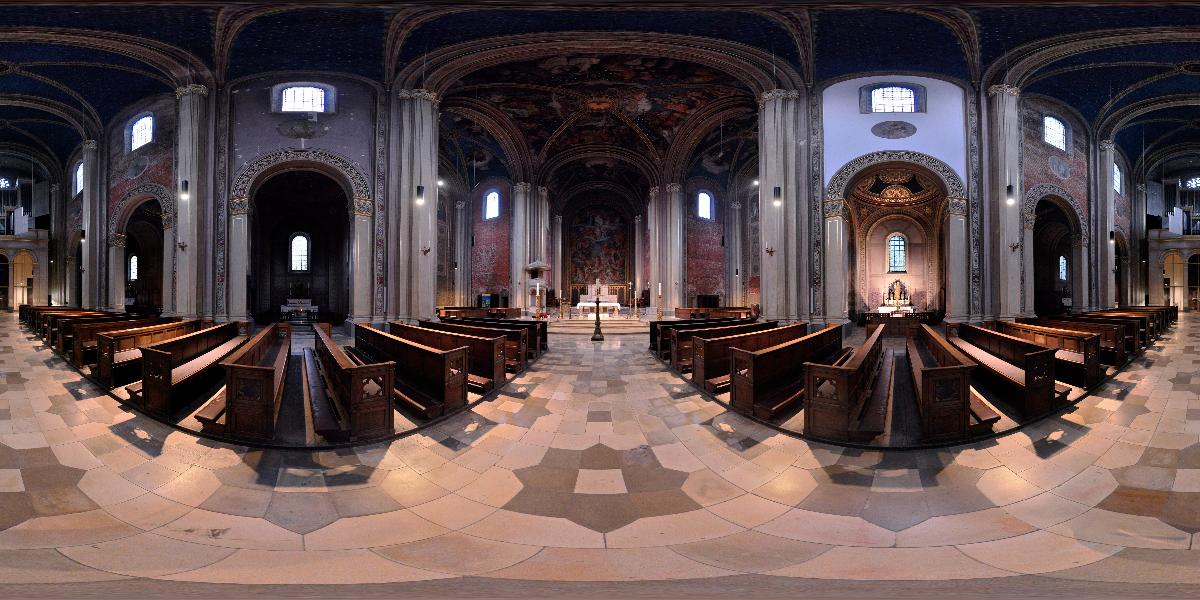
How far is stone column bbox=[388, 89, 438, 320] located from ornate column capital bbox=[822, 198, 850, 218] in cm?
1028

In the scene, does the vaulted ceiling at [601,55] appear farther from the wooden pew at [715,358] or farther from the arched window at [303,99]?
the wooden pew at [715,358]

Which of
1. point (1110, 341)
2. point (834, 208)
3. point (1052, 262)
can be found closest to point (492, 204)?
point (834, 208)

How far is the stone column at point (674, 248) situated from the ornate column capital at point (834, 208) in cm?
959

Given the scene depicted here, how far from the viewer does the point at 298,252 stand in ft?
Answer: 80.9

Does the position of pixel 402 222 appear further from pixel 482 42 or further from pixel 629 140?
pixel 629 140

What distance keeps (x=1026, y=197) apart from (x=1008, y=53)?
4204 mm

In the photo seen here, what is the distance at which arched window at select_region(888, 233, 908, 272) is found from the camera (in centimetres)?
2358

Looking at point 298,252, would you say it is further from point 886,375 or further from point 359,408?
point 886,375

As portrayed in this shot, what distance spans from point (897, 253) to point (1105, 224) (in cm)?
702

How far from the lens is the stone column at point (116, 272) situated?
16.6 m

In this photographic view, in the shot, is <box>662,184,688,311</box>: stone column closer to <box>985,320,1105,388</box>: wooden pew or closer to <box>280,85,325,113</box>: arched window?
<box>280,85,325,113</box>: arched window

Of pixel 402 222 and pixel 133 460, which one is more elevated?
pixel 402 222

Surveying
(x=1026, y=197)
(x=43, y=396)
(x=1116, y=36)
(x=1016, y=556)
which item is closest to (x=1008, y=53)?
(x=1116, y=36)

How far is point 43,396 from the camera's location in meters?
6.51
